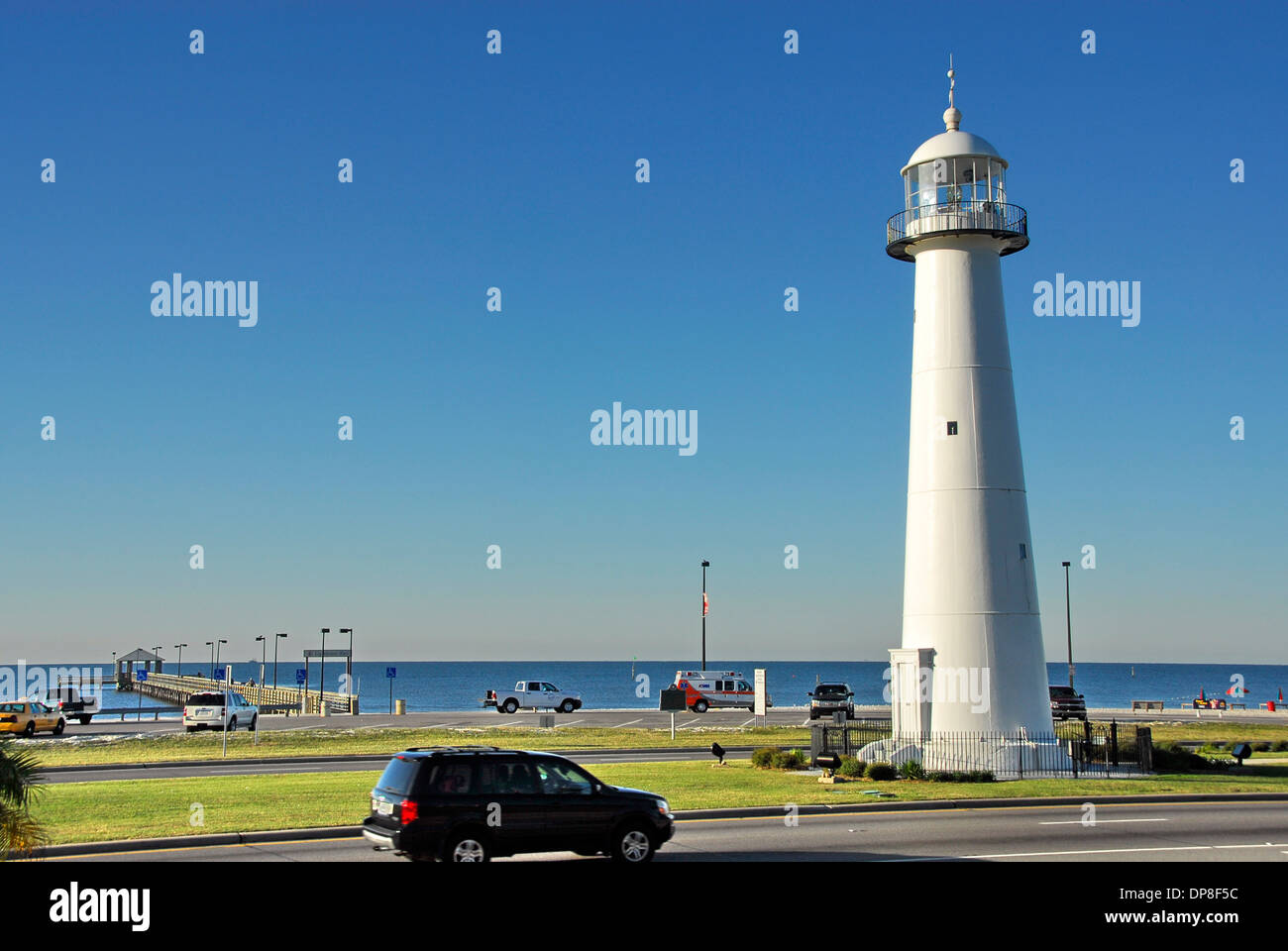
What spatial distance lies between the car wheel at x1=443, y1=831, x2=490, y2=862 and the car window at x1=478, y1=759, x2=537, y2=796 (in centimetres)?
53

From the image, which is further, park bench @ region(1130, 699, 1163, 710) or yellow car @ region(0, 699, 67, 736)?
park bench @ region(1130, 699, 1163, 710)

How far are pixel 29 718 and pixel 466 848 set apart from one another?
37318 mm

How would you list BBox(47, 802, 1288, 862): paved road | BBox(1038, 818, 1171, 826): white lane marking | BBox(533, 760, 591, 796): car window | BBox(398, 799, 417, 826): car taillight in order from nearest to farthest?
BBox(398, 799, 417, 826): car taillight → BBox(533, 760, 591, 796): car window → BBox(47, 802, 1288, 862): paved road → BBox(1038, 818, 1171, 826): white lane marking

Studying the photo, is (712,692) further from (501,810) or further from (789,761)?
(501,810)

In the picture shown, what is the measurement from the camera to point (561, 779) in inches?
568

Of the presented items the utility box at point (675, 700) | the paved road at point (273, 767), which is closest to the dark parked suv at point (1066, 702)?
the utility box at point (675, 700)

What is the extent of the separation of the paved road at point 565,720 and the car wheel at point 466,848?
33.4m

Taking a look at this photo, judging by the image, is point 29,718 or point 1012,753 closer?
point 1012,753

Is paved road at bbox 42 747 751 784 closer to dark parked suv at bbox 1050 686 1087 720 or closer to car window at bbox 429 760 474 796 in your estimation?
car window at bbox 429 760 474 796

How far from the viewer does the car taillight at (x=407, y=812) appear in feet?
43.8

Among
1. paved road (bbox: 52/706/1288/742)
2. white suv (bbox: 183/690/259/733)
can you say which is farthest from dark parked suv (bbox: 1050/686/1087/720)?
white suv (bbox: 183/690/259/733)

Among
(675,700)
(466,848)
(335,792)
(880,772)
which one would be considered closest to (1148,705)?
(675,700)

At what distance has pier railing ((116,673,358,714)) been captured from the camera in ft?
203
